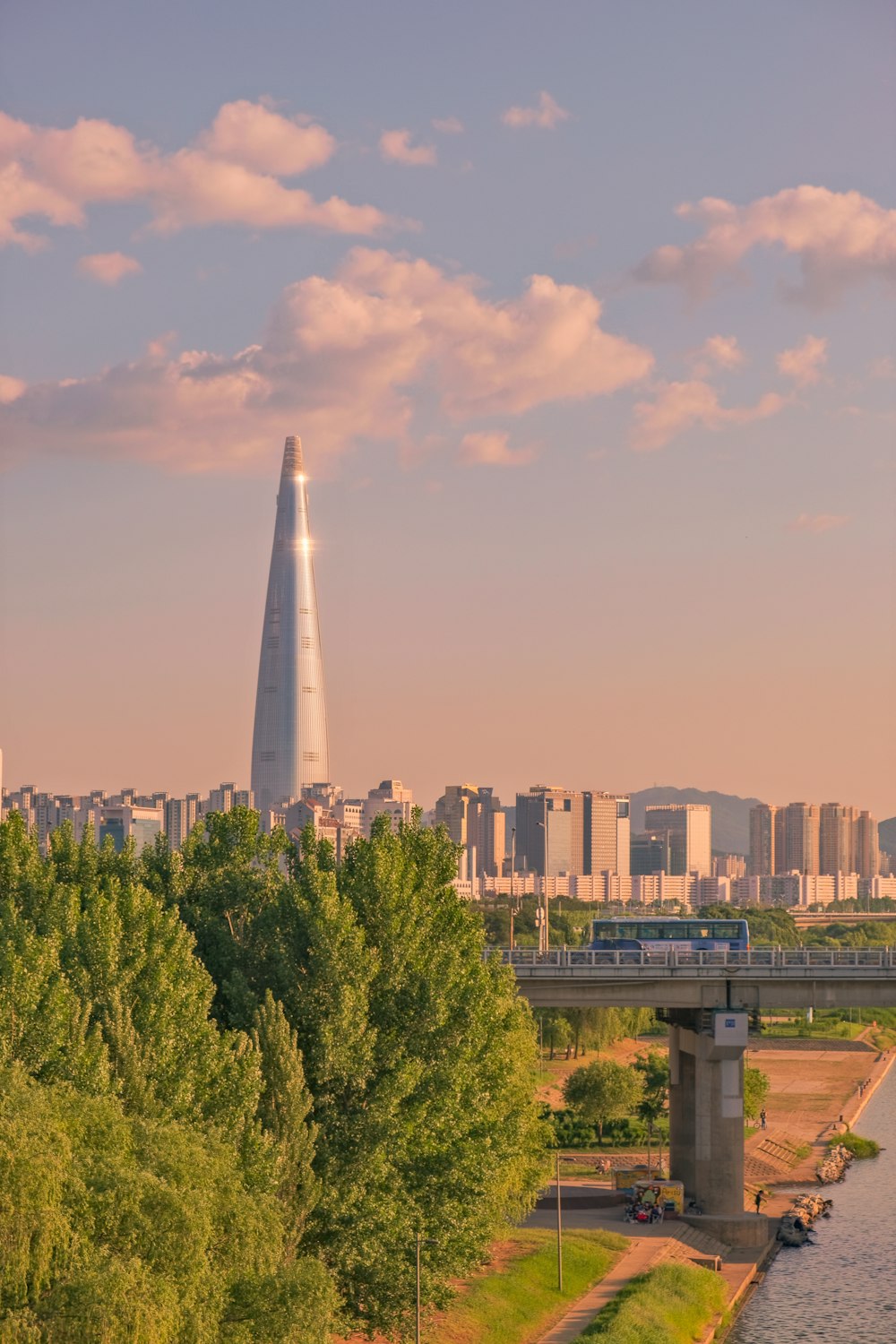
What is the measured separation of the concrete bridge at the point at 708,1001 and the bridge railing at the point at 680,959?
0.08m

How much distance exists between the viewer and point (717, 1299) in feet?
224

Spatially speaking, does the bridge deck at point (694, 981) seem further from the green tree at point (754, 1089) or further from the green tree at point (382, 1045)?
the green tree at point (754, 1089)

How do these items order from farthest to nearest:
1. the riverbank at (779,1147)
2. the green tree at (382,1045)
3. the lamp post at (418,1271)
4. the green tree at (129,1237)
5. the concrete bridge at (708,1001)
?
the concrete bridge at (708,1001)
the riverbank at (779,1147)
the green tree at (382,1045)
the lamp post at (418,1271)
the green tree at (129,1237)

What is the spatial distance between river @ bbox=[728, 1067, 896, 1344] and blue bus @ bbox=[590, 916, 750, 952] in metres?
15.3

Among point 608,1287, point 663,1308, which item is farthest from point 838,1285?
point 663,1308

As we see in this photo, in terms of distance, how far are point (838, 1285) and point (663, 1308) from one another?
13.0 meters

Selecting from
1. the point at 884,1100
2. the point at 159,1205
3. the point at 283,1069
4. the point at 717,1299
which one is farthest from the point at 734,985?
the point at 884,1100

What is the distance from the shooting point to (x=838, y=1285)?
7294 cm

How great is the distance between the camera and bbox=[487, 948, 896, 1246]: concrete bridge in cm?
8294

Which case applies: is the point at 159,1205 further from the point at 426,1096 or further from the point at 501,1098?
the point at 501,1098

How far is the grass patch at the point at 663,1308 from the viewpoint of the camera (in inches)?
2352

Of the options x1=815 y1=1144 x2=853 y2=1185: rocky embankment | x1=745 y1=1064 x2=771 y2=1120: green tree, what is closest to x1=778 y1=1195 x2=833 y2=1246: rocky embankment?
x1=815 y1=1144 x2=853 y2=1185: rocky embankment

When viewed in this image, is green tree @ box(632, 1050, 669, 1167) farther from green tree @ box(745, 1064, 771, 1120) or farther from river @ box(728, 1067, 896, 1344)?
river @ box(728, 1067, 896, 1344)

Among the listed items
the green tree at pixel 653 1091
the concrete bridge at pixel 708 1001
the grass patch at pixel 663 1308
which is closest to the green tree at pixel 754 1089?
the green tree at pixel 653 1091
